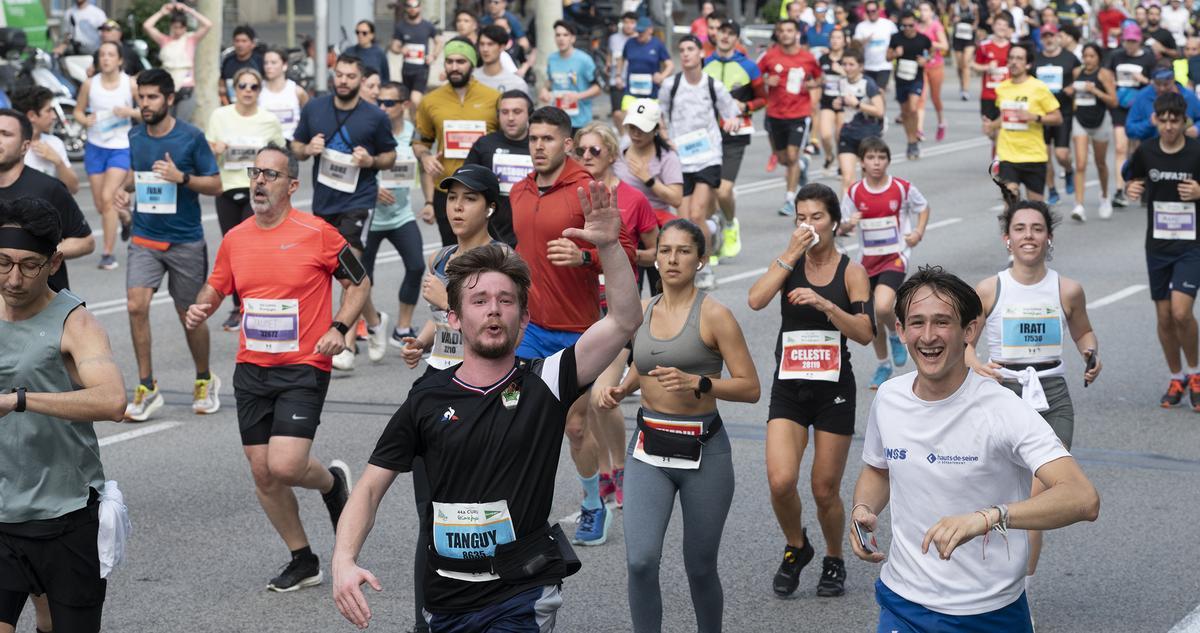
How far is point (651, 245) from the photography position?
8836 millimetres

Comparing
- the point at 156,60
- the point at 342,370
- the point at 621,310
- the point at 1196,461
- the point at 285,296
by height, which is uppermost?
the point at 621,310

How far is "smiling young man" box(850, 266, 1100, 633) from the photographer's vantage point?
4.76 m

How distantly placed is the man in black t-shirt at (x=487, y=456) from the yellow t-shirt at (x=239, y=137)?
808cm

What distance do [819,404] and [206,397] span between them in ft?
15.8

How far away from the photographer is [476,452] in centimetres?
479

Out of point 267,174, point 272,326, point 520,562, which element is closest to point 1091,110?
point 267,174

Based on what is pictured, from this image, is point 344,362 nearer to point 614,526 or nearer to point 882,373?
point 882,373

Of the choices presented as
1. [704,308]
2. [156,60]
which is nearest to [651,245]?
[704,308]

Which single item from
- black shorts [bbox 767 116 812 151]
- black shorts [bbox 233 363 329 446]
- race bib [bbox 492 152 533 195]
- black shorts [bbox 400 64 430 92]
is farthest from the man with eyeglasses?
black shorts [bbox 400 64 430 92]

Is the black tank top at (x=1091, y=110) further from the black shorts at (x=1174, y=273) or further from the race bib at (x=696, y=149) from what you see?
the black shorts at (x=1174, y=273)

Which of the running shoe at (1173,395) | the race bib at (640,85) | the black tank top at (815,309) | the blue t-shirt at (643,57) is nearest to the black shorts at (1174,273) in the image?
the running shoe at (1173,395)

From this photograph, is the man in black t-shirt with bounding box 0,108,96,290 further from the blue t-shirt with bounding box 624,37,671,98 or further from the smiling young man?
the blue t-shirt with bounding box 624,37,671,98

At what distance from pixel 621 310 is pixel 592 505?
3.19 m

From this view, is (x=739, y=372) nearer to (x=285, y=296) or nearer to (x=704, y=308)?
(x=704, y=308)
